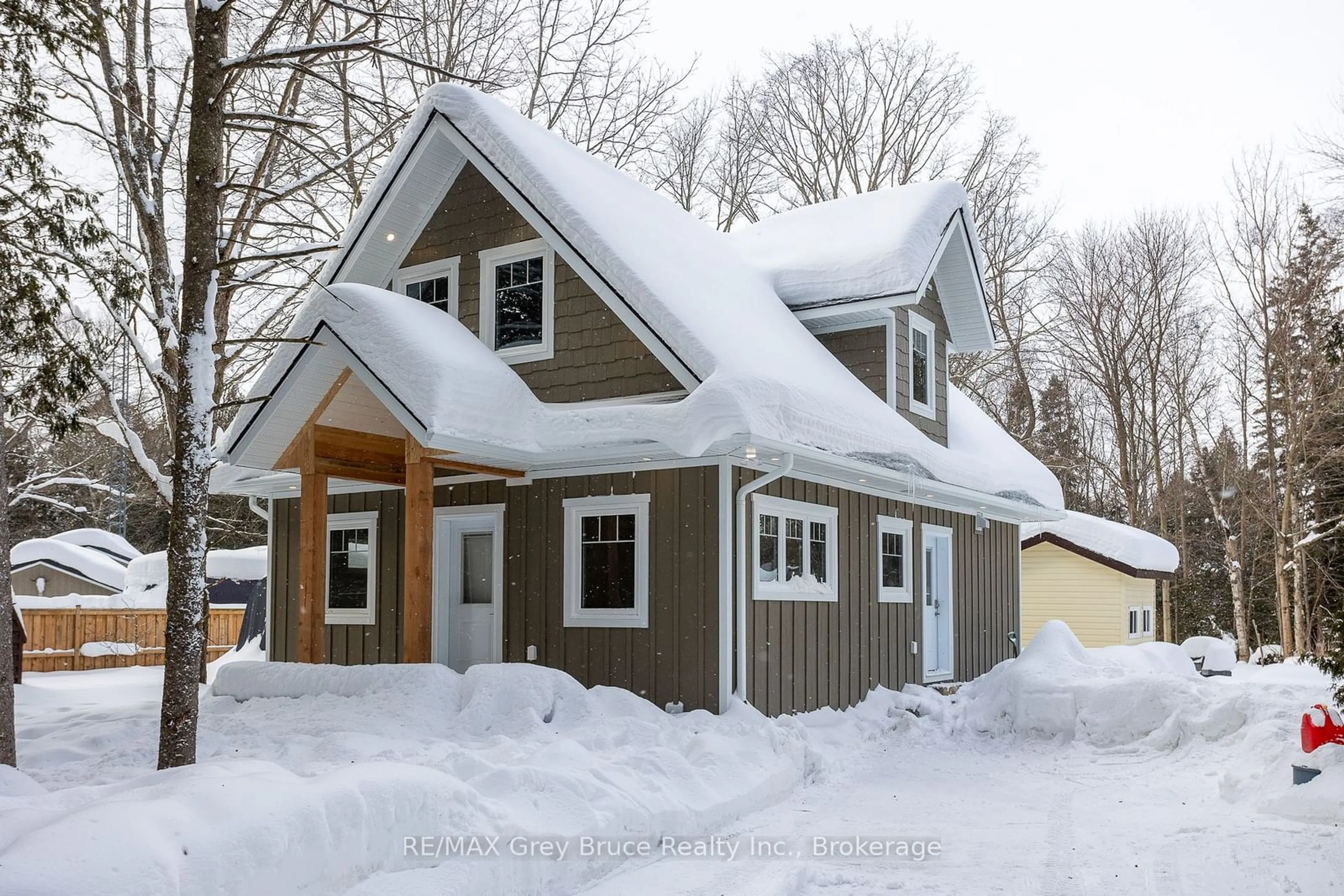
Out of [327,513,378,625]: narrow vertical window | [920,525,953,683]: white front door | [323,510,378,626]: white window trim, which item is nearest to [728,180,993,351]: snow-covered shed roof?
[920,525,953,683]: white front door

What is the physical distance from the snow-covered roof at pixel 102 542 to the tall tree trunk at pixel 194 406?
2600 cm

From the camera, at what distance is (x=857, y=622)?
12359mm

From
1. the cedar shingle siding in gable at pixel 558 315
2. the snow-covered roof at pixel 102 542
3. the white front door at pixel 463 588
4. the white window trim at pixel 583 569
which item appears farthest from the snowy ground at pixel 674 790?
the snow-covered roof at pixel 102 542

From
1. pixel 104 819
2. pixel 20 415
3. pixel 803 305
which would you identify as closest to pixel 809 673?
pixel 803 305

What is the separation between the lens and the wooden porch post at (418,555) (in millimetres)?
9977

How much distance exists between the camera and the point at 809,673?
1131cm

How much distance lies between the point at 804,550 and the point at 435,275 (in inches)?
209

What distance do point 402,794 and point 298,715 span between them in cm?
466

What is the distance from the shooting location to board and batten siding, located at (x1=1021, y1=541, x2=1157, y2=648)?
72.6 feet

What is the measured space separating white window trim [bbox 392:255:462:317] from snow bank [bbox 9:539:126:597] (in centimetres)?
1835

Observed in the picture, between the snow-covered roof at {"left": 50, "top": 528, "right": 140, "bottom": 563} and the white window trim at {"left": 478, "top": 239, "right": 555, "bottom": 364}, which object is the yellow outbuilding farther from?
the snow-covered roof at {"left": 50, "top": 528, "right": 140, "bottom": 563}

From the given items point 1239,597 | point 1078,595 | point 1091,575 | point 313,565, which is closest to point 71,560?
point 313,565

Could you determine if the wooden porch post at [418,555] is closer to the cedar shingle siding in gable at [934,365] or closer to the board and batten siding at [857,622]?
the board and batten siding at [857,622]

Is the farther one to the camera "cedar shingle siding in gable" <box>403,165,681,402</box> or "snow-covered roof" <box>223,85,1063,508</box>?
"cedar shingle siding in gable" <box>403,165,681,402</box>
